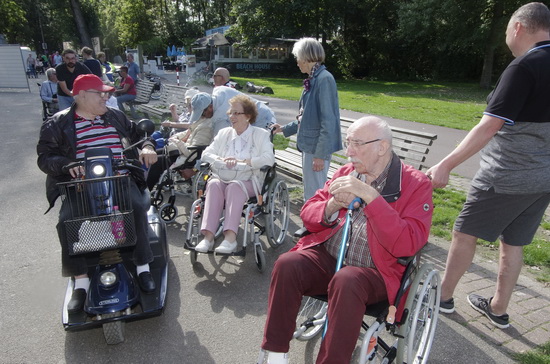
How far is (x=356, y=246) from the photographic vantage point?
8.13 feet

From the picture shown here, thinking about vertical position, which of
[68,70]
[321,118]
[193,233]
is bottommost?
[193,233]

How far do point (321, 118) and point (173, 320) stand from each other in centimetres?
239

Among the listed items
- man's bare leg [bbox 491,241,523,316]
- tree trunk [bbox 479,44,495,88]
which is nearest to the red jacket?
man's bare leg [bbox 491,241,523,316]

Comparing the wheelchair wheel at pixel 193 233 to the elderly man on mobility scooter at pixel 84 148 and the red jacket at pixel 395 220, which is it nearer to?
the elderly man on mobility scooter at pixel 84 148

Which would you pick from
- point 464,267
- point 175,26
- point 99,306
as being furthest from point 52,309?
point 175,26

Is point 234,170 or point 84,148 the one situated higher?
point 84,148

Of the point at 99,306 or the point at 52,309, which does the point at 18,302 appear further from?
the point at 99,306

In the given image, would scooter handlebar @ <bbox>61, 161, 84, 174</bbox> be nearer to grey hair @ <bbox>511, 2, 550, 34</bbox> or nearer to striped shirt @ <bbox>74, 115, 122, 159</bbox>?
striped shirt @ <bbox>74, 115, 122, 159</bbox>

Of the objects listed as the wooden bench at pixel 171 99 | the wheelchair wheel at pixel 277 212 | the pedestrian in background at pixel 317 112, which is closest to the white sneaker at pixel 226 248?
the wheelchair wheel at pixel 277 212

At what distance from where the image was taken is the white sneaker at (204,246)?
12.2 ft

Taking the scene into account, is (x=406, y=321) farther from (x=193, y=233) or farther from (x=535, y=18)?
(x=193, y=233)

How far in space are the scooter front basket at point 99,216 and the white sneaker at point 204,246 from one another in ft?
3.24

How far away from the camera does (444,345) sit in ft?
9.61

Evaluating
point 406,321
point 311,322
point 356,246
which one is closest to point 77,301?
point 311,322
